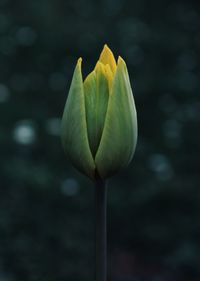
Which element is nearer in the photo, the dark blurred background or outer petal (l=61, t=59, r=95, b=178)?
outer petal (l=61, t=59, r=95, b=178)

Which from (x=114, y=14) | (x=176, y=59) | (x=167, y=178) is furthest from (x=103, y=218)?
(x=114, y=14)

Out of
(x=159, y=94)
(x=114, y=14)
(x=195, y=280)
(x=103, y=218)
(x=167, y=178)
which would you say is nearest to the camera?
(x=103, y=218)

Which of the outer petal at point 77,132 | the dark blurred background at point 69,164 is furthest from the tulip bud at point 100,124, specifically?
the dark blurred background at point 69,164

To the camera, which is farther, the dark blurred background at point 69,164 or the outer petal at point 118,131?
the dark blurred background at point 69,164

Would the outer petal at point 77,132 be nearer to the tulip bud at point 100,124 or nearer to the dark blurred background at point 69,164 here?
the tulip bud at point 100,124

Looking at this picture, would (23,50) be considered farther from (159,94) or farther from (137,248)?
(137,248)

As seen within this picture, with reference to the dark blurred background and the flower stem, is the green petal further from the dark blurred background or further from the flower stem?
the dark blurred background

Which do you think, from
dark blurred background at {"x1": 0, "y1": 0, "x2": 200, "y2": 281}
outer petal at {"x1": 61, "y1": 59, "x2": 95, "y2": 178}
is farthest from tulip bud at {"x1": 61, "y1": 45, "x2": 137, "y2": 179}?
dark blurred background at {"x1": 0, "y1": 0, "x2": 200, "y2": 281}
